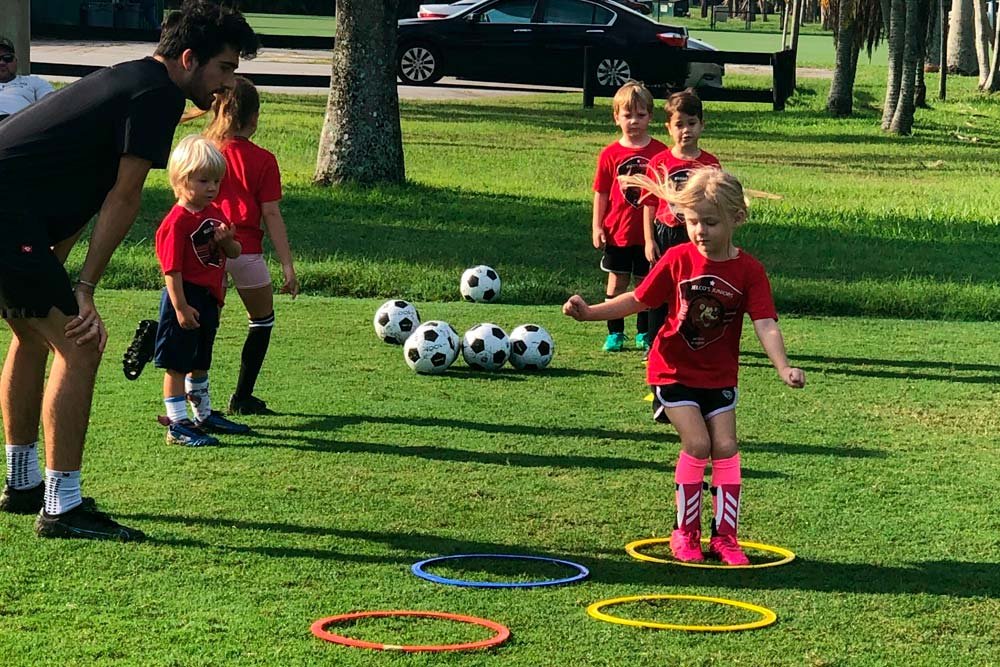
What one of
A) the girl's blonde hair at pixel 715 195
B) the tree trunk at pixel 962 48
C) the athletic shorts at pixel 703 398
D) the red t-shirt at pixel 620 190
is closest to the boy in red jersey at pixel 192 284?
the girl's blonde hair at pixel 715 195

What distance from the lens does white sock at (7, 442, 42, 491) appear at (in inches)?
251

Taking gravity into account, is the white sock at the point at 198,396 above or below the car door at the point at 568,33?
below

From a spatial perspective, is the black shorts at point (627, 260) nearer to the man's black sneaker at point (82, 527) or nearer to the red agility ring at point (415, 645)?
the man's black sneaker at point (82, 527)

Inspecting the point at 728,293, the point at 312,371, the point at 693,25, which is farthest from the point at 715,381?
the point at 693,25

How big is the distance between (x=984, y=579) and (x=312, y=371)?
4.84 metres

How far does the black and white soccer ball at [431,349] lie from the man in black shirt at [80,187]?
3661mm

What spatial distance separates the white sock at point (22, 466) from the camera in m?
6.37

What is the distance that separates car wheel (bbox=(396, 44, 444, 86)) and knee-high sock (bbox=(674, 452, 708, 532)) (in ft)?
87.0

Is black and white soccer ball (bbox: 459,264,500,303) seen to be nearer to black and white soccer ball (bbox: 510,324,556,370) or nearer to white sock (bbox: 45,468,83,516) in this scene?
black and white soccer ball (bbox: 510,324,556,370)

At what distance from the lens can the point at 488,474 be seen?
23.9 feet

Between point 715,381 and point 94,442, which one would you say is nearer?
point 715,381

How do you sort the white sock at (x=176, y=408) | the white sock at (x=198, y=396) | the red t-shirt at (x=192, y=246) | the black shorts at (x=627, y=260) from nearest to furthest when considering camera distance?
1. the red t-shirt at (x=192, y=246)
2. the white sock at (x=176, y=408)
3. the white sock at (x=198, y=396)
4. the black shorts at (x=627, y=260)

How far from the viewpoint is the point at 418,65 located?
32281 millimetres

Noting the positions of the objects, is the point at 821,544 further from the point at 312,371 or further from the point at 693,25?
the point at 693,25
